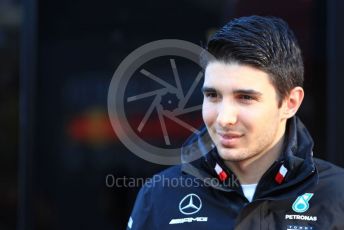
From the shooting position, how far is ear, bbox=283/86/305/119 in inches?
75.7

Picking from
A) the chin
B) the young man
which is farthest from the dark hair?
the chin

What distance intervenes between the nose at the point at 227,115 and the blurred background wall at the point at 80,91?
1.23 meters

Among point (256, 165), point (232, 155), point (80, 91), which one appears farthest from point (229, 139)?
point (80, 91)

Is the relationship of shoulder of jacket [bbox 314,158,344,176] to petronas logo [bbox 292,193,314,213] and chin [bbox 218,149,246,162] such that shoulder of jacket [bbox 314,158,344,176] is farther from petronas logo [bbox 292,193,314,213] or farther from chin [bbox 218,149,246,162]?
chin [bbox 218,149,246,162]

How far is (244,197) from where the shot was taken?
1884mm

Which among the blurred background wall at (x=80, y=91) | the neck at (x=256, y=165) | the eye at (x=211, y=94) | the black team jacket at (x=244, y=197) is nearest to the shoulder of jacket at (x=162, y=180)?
the black team jacket at (x=244, y=197)

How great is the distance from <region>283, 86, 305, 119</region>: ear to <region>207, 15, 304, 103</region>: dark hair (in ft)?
0.06

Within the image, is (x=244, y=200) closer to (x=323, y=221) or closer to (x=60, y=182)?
(x=323, y=221)

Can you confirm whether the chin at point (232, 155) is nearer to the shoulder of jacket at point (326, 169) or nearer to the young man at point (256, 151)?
the young man at point (256, 151)

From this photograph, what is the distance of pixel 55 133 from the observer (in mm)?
3107

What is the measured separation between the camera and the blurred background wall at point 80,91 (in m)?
3.04

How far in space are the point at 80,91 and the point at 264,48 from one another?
1.47m

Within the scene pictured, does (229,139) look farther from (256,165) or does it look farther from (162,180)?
(162,180)

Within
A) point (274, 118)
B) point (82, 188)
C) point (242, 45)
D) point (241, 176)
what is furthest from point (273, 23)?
point (82, 188)
